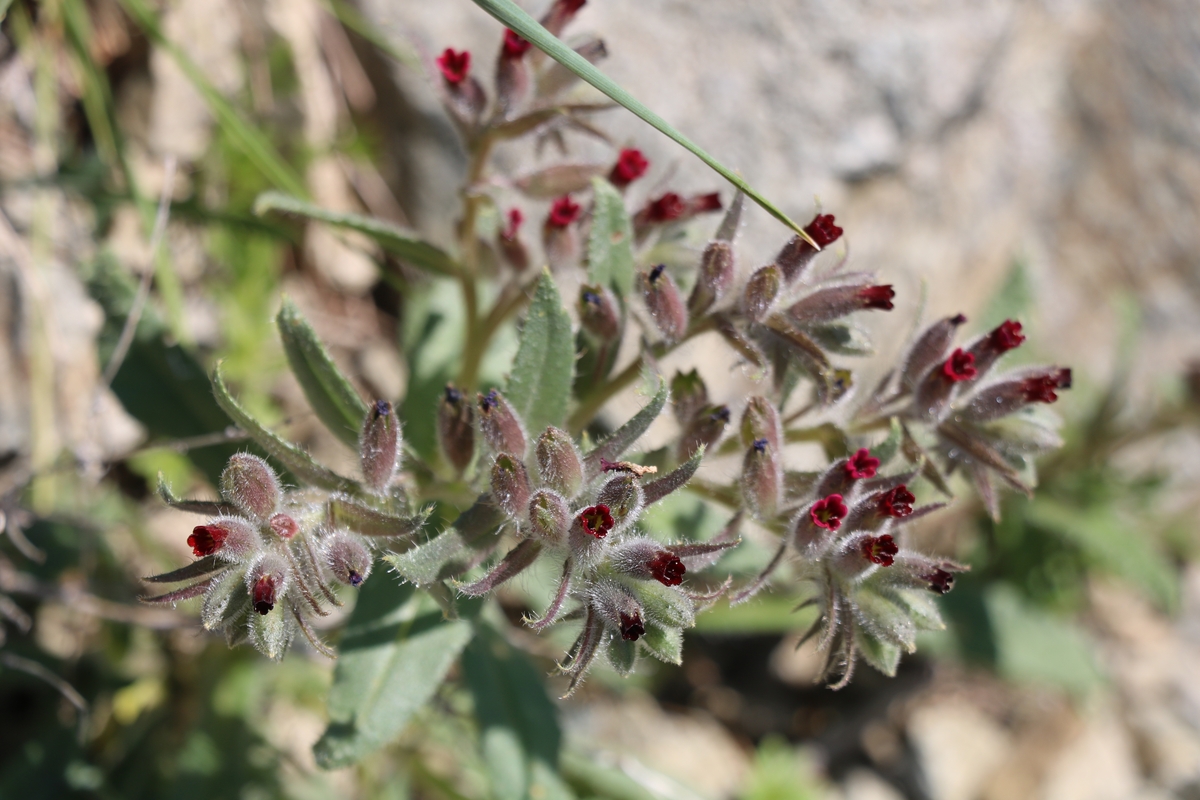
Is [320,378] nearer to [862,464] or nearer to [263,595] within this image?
[263,595]

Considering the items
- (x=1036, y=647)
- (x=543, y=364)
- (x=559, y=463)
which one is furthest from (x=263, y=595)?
(x=1036, y=647)

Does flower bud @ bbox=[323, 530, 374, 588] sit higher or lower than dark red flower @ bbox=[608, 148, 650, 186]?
lower

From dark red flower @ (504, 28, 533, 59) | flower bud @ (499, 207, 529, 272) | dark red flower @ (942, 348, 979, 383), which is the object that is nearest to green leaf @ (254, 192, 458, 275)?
flower bud @ (499, 207, 529, 272)

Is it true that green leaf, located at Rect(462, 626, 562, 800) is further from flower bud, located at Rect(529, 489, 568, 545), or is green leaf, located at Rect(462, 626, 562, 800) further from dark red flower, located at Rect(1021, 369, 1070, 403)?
dark red flower, located at Rect(1021, 369, 1070, 403)

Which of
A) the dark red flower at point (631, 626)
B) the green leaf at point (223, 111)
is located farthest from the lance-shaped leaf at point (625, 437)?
the green leaf at point (223, 111)

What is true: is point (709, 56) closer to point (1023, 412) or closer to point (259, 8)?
point (259, 8)

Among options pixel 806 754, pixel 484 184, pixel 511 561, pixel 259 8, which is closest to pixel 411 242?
pixel 484 184
